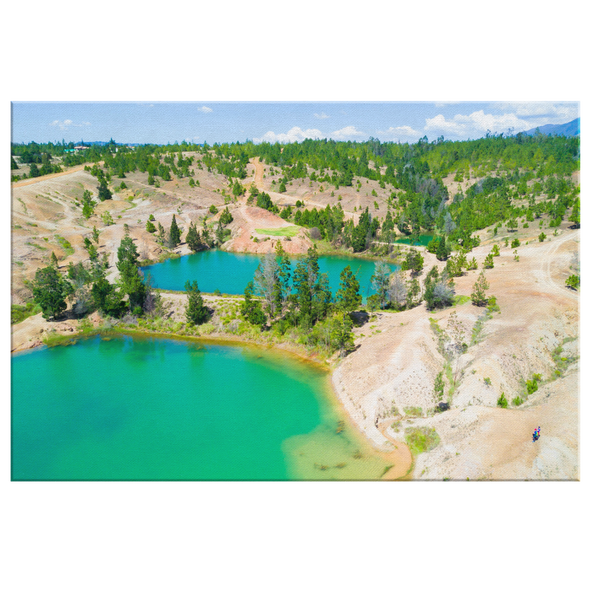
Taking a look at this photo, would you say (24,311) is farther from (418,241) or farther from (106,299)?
(418,241)

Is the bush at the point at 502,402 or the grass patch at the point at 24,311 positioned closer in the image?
the bush at the point at 502,402

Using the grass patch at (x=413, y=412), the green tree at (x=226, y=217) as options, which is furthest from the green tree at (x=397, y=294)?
the green tree at (x=226, y=217)

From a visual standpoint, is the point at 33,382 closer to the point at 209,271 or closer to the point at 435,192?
the point at 209,271

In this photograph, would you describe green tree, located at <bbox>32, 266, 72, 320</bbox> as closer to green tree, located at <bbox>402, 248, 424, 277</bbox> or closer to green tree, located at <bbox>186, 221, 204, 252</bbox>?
green tree, located at <bbox>186, 221, 204, 252</bbox>

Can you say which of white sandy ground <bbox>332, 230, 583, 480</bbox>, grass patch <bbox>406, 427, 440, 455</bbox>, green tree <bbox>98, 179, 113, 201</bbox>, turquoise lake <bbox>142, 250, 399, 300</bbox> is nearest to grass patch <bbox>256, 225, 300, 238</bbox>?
turquoise lake <bbox>142, 250, 399, 300</bbox>

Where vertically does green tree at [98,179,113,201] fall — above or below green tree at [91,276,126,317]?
above

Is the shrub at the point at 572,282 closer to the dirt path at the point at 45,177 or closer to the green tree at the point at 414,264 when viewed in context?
the green tree at the point at 414,264
